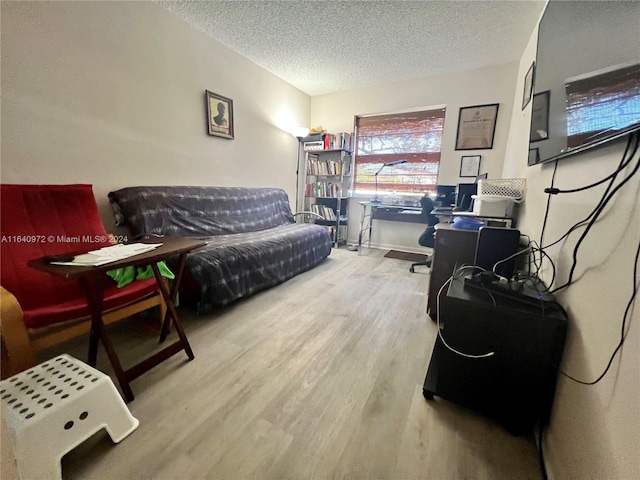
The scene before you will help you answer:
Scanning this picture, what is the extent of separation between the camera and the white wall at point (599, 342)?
0.61m

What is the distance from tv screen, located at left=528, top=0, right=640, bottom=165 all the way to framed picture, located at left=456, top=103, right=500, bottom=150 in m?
2.09

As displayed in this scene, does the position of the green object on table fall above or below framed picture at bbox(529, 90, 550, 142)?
below

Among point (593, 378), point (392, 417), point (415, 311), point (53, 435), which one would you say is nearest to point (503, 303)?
point (593, 378)

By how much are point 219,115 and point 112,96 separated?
1.02 m

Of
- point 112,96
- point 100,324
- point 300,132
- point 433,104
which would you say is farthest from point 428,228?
point 112,96

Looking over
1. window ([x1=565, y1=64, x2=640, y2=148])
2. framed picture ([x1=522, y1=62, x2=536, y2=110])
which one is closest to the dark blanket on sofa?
window ([x1=565, y1=64, x2=640, y2=148])

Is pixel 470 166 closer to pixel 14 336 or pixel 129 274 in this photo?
pixel 129 274

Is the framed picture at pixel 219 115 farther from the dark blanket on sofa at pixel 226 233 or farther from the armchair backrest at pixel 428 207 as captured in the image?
the armchair backrest at pixel 428 207

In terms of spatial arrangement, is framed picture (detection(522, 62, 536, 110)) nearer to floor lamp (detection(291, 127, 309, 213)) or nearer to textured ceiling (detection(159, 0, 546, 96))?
textured ceiling (detection(159, 0, 546, 96))

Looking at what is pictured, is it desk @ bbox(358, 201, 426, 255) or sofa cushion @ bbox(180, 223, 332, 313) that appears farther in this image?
desk @ bbox(358, 201, 426, 255)

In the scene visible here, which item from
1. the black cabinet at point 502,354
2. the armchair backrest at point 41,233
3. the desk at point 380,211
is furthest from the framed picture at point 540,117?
the armchair backrest at point 41,233

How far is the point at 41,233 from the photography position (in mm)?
1476

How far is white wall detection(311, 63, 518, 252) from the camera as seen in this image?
315cm

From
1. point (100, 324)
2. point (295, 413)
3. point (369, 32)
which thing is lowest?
point (295, 413)
